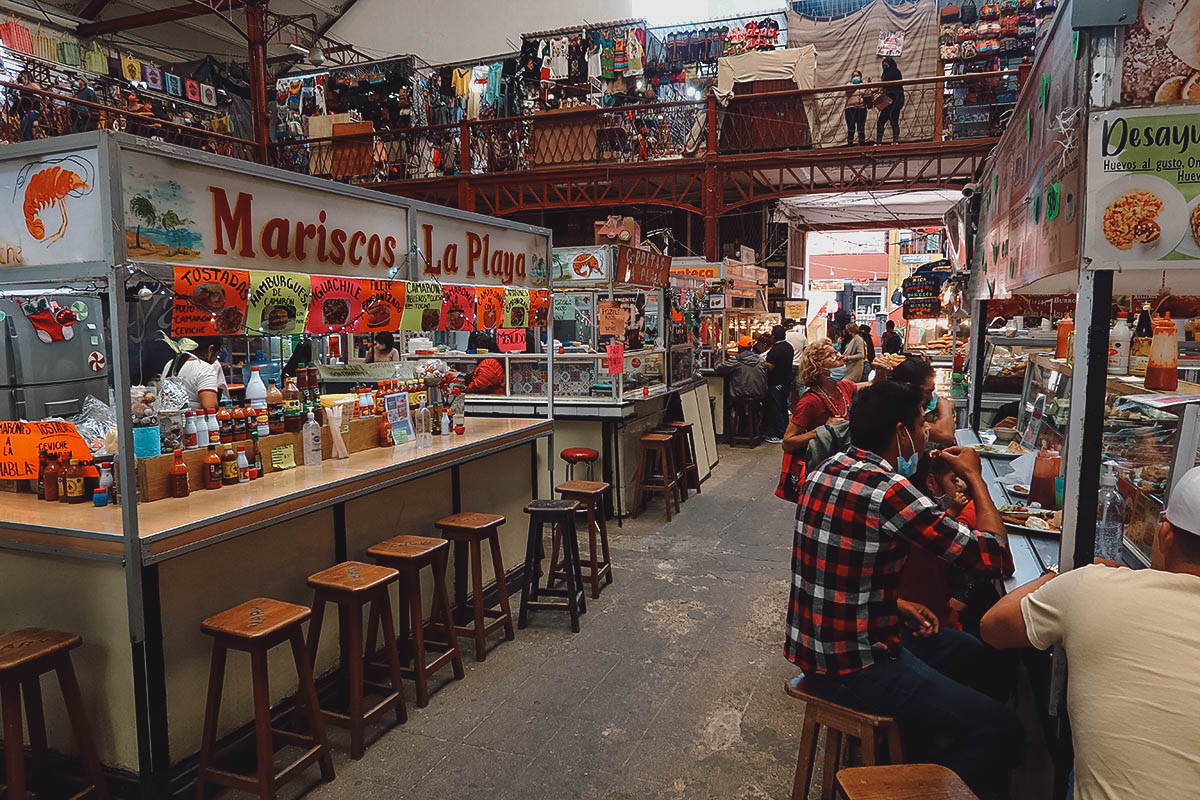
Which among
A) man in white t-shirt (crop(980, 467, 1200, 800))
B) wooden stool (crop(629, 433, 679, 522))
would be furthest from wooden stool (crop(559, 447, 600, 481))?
man in white t-shirt (crop(980, 467, 1200, 800))

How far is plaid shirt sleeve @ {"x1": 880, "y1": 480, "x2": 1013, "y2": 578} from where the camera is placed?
2.32 meters

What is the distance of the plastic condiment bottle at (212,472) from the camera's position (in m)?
3.52

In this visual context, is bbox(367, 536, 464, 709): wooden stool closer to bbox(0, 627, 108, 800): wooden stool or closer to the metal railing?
bbox(0, 627, 108, 800): wooden stool

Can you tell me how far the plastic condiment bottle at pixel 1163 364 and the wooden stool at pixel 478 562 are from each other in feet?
10.3

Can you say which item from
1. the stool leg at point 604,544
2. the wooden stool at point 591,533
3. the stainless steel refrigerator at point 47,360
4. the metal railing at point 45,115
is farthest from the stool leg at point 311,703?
the metal railing at point 45,115

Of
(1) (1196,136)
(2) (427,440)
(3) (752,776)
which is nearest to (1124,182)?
(1) (1196,136)

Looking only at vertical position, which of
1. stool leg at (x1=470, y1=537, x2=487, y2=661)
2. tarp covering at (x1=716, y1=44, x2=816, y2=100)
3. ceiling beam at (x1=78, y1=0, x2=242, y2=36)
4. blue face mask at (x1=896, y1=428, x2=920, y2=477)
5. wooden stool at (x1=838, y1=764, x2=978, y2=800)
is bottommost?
stool leg at (x1=470, y1=537, x2=487, y2=661)

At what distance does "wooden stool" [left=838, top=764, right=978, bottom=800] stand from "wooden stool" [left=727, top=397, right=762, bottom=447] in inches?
348

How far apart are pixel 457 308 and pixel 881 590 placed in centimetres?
339

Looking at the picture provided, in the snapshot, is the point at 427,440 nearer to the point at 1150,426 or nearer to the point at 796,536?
the point at 796,536

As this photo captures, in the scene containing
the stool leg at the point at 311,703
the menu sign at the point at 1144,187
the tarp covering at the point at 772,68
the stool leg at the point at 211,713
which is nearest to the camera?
the menu sign at the point at 1144,187

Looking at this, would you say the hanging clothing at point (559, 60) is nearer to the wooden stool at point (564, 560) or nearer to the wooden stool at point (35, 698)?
the wooden stool at point (564, 560)

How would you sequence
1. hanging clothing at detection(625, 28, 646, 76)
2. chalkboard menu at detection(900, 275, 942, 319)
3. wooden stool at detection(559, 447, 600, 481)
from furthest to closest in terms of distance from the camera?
hanging clothing at detection(625, 28, 646, 76) → chalkboard menu at detection(900, 275, 942, 319) → wooden stool at detection(559, 447, 600, 481)

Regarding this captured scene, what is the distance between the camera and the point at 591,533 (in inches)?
204
